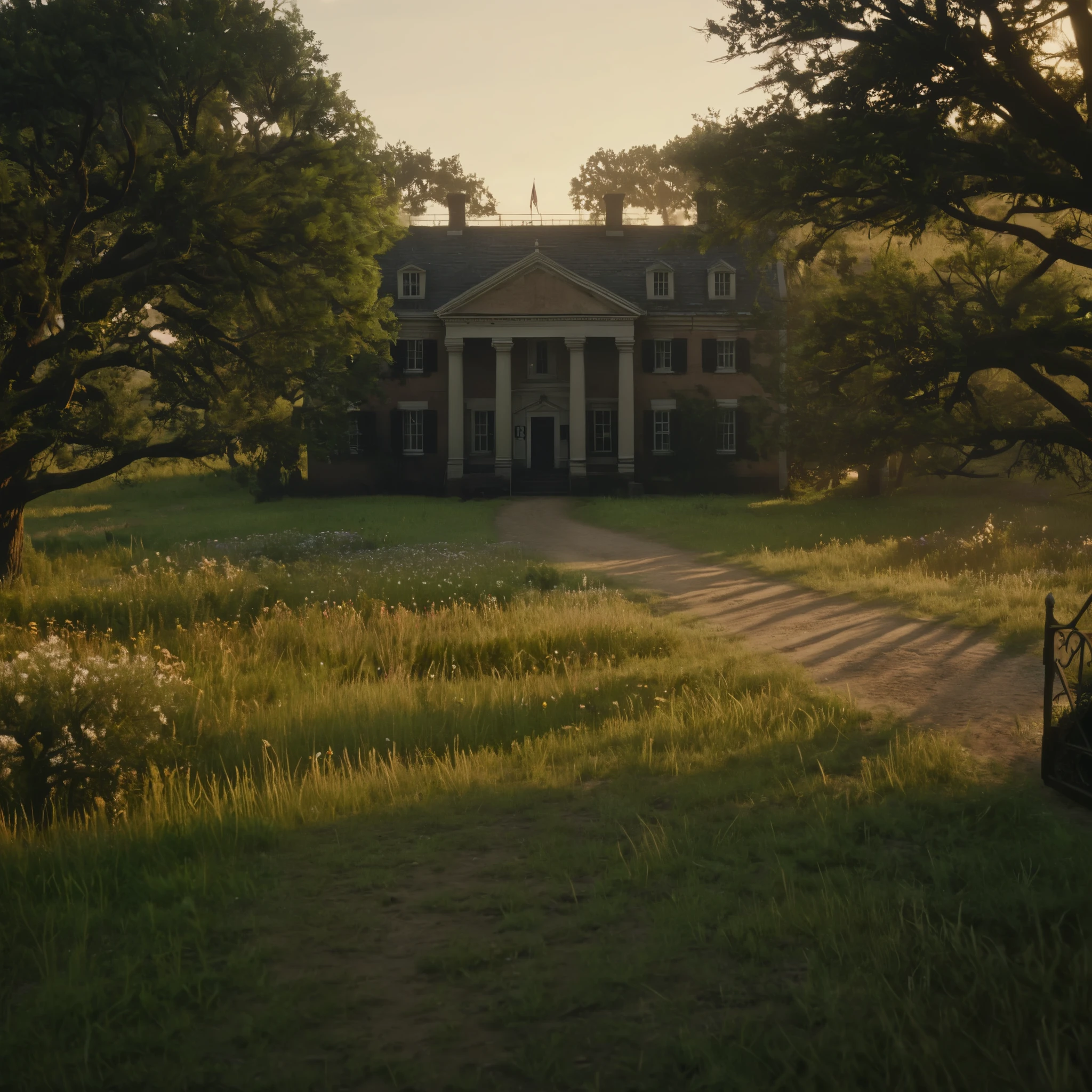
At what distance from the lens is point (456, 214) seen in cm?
4581

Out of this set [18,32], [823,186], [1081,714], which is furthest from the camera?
[18,32]

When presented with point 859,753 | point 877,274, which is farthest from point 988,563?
point 859,753

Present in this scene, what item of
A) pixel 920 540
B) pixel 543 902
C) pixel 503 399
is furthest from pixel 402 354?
pixel 543 902

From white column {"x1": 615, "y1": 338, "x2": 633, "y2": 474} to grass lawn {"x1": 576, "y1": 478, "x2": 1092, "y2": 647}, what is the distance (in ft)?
10.3

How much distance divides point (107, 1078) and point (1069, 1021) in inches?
123

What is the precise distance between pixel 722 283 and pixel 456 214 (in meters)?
12.1

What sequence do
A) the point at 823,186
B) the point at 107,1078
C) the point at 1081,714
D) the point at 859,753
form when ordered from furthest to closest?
the point at 823,186
the point at 859,753
the point at 1081,714
the point at 107,1078

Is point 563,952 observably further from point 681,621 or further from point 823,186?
point 823,186

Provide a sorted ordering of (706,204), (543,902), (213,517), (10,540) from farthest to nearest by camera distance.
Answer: (213,517), (10,540), (706,204), (543,902)

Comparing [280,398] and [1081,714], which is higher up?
[280,398]

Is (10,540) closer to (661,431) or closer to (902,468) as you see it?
(902,468)

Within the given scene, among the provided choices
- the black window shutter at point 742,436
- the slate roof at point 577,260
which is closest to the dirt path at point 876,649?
the black window shutter at point 742,436

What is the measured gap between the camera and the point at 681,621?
40.6ft

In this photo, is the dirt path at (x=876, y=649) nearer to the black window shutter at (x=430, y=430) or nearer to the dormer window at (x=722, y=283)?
the black window shutter at (x=430, y=430)
